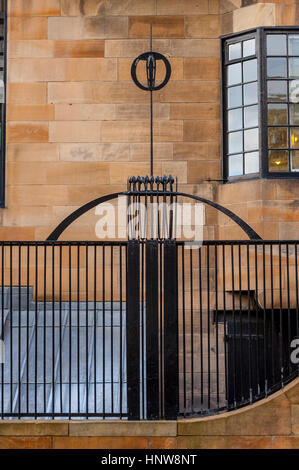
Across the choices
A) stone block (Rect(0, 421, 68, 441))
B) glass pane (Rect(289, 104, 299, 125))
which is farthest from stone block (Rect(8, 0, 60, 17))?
stone block (Rect(0, 421, 68, 441))

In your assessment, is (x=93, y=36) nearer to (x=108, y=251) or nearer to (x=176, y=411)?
(x=108, y=251)

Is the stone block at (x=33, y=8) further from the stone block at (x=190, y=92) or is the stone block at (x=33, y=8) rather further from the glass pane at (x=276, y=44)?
the glass pane at (x=276, y=44)

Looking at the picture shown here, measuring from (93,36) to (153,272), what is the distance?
572 cm

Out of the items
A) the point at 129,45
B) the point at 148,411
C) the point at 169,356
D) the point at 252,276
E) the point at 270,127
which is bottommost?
the point at 148,411

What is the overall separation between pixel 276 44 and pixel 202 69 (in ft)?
4.75

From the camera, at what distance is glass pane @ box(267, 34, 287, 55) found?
10.3 metres

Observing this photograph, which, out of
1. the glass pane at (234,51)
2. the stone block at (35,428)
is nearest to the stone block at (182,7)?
the glass pane at (234,51)

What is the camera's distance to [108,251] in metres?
10.5

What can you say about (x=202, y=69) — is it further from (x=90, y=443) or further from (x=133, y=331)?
(x=90, y=443)

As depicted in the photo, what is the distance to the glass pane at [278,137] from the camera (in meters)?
10.3

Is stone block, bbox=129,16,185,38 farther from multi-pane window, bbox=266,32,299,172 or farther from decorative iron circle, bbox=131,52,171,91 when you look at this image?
multi-pane window, bbox=266,32,299,172

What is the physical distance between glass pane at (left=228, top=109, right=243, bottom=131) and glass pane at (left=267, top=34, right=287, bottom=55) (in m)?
1.21

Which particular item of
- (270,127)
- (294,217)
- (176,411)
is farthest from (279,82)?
(176,411)

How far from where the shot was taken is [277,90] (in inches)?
406
